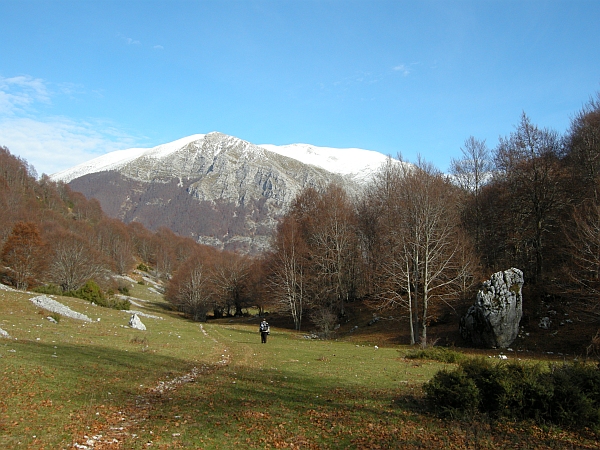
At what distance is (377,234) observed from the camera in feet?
198

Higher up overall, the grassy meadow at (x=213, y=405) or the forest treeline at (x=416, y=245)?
the forest treeline at (x=416, y=245)

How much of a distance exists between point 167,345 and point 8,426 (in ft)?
57.4

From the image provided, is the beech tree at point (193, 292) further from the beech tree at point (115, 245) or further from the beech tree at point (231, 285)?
the beech tree at point (115, 245)

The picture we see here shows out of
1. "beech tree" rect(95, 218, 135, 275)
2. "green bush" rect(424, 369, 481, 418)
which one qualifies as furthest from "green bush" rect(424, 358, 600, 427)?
"beech tree" rect(95, 218, 135, 275)

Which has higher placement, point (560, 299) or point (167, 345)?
point (560, 299)

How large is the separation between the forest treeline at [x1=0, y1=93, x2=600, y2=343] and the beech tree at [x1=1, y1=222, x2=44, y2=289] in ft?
0.52

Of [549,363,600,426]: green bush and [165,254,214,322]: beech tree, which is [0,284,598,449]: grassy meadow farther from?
[165,254,214,322]: beech tree

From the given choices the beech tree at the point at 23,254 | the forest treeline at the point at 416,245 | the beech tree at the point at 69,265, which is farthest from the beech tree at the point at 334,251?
the beech tree at the point at 23,254

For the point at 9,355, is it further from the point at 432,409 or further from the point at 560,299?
the point at 560,299

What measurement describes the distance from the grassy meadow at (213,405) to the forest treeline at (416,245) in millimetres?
18698

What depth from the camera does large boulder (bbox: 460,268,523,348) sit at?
32.3 meters

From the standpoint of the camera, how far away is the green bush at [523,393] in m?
11.8

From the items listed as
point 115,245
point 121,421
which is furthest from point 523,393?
point 115,245

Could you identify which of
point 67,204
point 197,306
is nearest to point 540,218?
point 197,306
